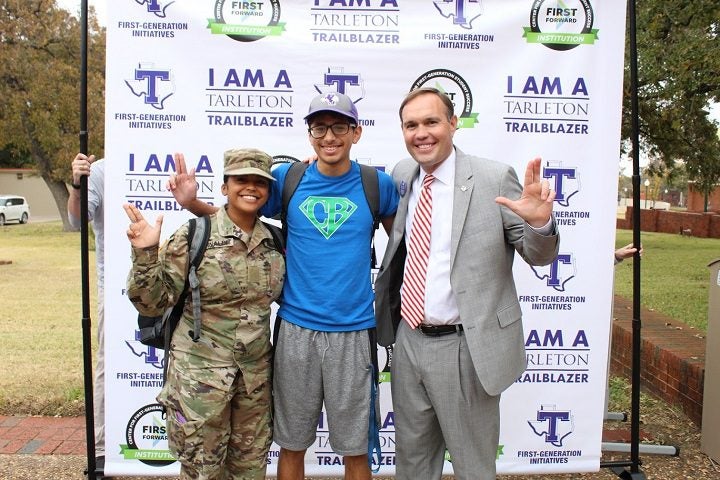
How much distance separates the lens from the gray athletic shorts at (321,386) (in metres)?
2.65

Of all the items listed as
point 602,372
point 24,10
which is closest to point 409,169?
point 602,372

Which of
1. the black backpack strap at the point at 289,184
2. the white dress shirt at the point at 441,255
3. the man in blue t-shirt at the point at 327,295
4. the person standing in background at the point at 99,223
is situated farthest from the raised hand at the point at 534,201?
the person standing in background at the point at 99,223

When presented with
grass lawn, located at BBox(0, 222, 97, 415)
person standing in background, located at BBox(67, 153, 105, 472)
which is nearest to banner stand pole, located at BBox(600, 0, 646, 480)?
person standing in background, located at BBox(67, 153, 105, 472)

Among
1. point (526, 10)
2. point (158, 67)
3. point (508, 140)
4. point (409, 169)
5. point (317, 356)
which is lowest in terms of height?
point (317, 356)

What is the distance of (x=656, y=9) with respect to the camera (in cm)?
941

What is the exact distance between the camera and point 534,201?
2.31 m

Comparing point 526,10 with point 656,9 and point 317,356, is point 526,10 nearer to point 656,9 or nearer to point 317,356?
point 317,356

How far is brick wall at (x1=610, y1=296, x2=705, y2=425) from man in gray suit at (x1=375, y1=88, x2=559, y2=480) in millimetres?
2621

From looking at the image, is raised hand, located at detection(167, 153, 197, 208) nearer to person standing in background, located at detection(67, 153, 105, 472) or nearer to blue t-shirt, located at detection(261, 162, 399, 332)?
blue t-shirt, located at detection(261, 162, 399, 332)

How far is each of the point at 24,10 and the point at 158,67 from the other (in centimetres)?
2376

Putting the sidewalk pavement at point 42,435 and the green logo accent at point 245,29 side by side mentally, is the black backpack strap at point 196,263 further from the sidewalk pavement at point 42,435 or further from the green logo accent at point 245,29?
the sidewalk pavement at point 42,435

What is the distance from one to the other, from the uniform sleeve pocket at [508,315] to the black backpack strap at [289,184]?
1024 millimetres

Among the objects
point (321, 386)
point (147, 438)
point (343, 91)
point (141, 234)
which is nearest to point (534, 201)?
point (321, 386)

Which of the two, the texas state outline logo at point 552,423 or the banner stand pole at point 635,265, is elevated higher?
the banner stand pole at point 635,265
